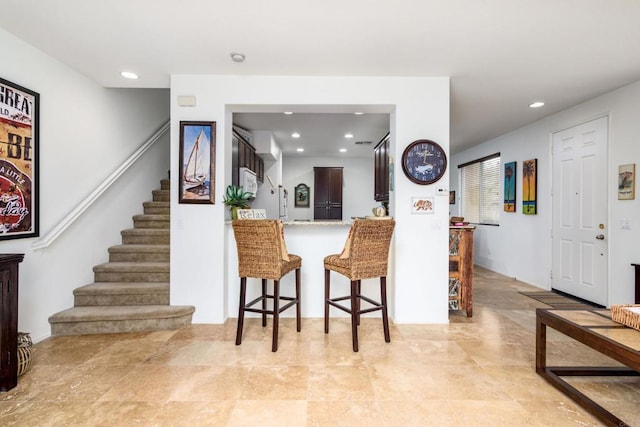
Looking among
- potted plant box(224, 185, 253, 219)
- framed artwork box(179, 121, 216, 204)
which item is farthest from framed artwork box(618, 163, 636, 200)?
framed artwork box(179, 121, 216, 204)

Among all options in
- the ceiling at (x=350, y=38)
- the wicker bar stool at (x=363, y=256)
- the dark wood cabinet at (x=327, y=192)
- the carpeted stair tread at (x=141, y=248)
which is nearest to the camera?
the ceiling at (x=350, y=38)

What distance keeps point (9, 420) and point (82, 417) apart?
1.25 feet

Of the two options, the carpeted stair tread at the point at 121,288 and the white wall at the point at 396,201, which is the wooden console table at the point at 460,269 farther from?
the carpeted stair tread at the point at 121,288

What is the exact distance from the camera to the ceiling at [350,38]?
1.96m

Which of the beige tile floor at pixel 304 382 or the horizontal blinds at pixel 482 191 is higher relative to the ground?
the horizontal blinds at pixel 482 191

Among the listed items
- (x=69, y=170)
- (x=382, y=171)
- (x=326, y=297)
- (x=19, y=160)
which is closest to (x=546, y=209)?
(x=382, y=171)

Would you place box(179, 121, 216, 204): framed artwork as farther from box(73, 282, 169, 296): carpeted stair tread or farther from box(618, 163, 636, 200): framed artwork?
box(618, 163, 636, 200): framed artwork

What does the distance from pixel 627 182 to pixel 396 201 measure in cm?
256

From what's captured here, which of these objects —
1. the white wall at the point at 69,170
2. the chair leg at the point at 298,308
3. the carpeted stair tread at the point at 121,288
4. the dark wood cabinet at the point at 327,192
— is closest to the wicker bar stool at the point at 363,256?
the chair leg at the point at 298,308

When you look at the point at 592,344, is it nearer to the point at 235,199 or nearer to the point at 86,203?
the point at 235,199

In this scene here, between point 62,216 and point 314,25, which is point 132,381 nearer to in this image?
point 62,216

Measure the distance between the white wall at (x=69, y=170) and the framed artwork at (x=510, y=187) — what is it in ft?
19.3

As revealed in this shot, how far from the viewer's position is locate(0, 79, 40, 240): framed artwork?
2.27 m

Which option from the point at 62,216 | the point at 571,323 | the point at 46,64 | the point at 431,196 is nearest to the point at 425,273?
the point at 431,196
